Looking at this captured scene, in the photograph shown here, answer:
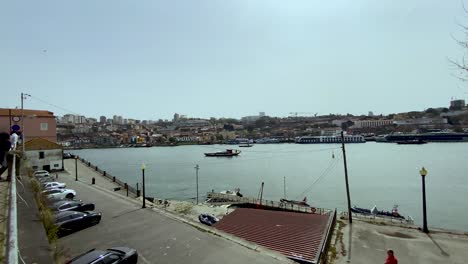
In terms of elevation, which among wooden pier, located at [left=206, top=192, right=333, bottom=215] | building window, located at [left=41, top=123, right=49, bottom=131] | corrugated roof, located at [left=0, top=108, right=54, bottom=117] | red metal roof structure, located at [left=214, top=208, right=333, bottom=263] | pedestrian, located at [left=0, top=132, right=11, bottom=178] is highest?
corrugated roof, located at [left=0, top=108, right=54, bottom=117]

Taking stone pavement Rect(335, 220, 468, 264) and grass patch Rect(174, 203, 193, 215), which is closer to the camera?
stone pavement Rect(335, 220, 468, 264)

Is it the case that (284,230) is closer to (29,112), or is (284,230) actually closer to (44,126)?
(44,126)

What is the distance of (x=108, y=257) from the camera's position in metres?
7.83

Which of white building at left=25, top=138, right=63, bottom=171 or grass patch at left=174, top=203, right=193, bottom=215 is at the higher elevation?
white building at left=25, top=138, right=63, bottom=171

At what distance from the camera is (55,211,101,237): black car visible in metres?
11.5

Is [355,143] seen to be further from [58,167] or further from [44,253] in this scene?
[44,253]

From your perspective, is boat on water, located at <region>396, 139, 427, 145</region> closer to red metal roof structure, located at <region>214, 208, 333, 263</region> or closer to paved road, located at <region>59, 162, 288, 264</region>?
red metal roof structure, located at <region>214, 208, 333, 263</region>

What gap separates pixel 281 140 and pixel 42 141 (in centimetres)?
15270

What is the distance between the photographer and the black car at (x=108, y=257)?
24.6 ft

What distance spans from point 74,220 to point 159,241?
3913mm

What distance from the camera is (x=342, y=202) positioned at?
113ft

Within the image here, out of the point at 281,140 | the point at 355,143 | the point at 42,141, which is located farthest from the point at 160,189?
the point at 281,140

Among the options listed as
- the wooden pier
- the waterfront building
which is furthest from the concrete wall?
the wooden pier

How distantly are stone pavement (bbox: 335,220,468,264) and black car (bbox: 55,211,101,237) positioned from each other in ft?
32.9
